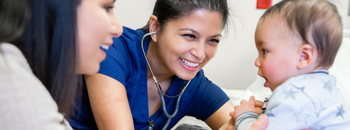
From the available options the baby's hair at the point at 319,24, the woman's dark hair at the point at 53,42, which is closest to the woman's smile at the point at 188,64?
the baby's hair at the point at 319,24

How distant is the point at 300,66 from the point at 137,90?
70cm

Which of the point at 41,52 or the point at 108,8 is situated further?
the point at 108,8

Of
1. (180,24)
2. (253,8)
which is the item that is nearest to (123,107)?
(180,24)

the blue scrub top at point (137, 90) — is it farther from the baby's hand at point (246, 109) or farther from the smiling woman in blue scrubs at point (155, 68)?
the baby's hand at point (246, 109)

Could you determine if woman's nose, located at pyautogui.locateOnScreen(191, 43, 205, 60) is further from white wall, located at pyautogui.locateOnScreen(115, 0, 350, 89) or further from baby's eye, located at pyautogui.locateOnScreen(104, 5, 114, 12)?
white wall, located at pyautogui.locateOnScreen(115, 0, 350, 89)

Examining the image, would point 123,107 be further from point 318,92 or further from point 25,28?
point 318,92

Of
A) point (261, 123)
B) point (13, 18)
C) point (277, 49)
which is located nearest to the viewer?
point (13, 18)

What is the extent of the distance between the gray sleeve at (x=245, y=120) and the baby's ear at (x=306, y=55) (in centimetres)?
20

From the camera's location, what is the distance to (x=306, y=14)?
0.74 meters

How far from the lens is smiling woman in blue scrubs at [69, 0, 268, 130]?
1010 millimetres

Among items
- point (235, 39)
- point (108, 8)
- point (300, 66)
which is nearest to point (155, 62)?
point (108, 8)

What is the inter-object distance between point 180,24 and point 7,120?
0.73m

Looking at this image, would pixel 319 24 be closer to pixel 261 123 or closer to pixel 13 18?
pixel 261 123

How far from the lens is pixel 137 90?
121 cm
